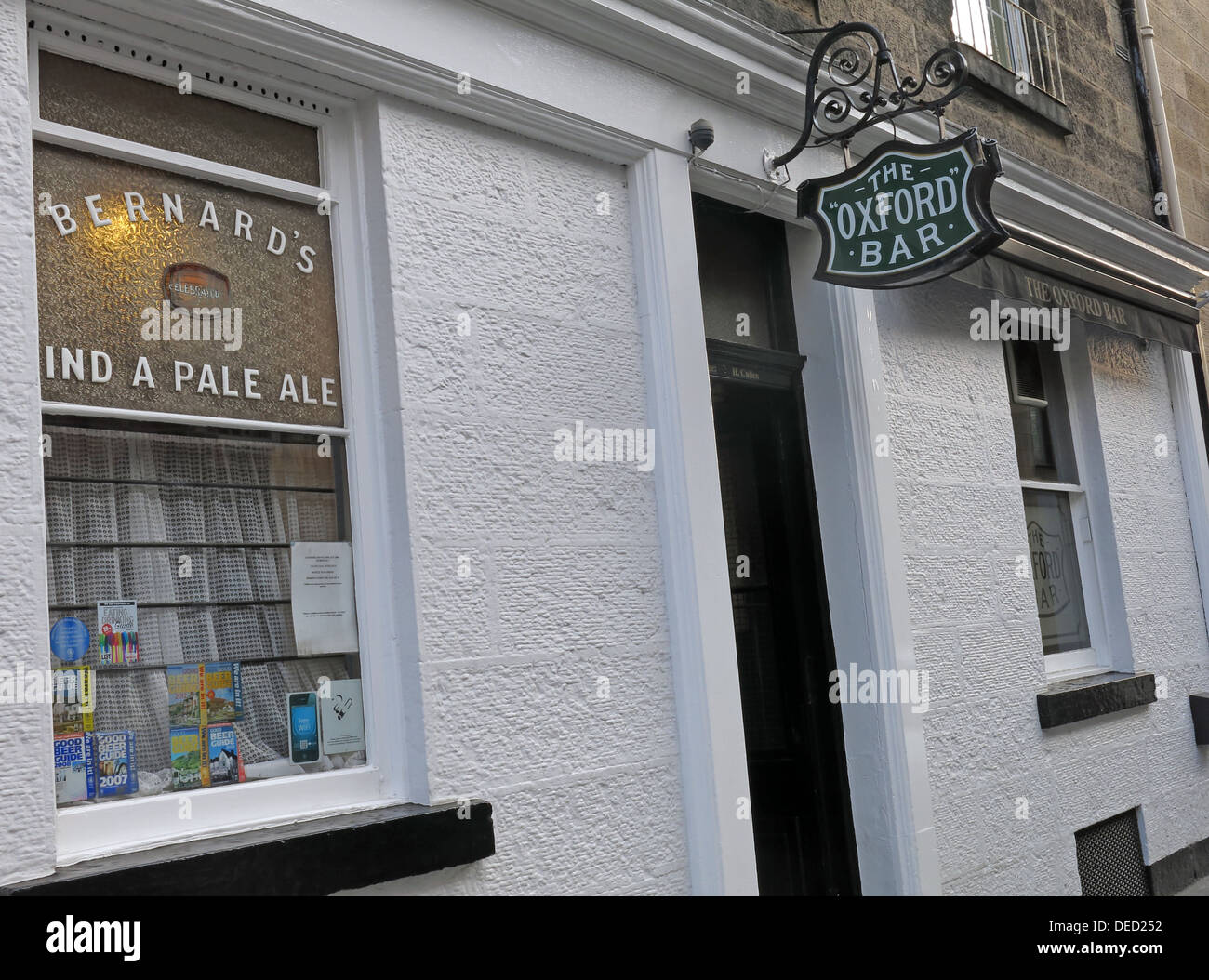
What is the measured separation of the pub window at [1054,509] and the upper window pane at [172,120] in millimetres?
4260

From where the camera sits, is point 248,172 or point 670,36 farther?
point 670,36

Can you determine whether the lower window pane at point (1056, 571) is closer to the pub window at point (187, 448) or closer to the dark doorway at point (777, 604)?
the dark doorway at point (777, 604)

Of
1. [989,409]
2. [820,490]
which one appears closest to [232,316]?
[820,490]

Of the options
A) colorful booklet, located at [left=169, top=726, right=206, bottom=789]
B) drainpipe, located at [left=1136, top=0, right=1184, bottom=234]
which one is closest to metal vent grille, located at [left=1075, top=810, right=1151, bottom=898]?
drainpipe, located at [left=1136, top=0, right=1184, bottom=234]

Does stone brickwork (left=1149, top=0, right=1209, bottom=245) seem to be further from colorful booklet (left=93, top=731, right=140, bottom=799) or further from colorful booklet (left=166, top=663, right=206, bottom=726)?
colorful booklet (left=93, top=731, right=140, bottom=799)

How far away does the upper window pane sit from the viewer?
9.70 ft

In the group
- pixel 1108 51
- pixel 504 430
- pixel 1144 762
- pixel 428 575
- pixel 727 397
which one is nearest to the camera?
pixel 428 575

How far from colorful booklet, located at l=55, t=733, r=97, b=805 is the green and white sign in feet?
9.88

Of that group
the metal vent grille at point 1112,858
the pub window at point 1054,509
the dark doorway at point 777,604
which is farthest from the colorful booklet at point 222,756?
the metal vent grille at point 1112,858

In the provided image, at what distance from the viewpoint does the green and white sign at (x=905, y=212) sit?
4.07 metres

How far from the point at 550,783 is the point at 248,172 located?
6.76 ft

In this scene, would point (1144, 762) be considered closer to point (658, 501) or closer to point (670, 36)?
point (658, 501)

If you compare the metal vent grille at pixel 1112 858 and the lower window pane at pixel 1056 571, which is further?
the lower window pane at pixel 1056 571

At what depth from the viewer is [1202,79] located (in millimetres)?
8898
